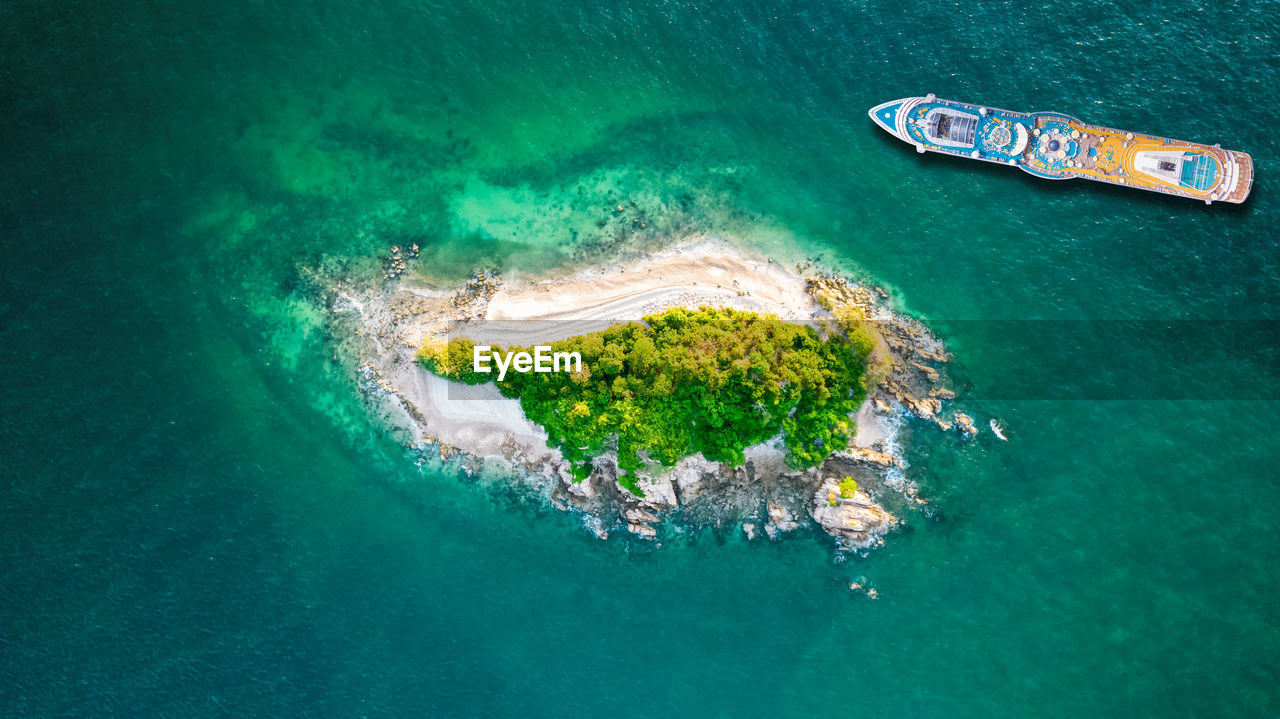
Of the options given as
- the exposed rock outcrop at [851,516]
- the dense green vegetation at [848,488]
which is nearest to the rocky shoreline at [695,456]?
the exposed rock outcrop at [851,516]

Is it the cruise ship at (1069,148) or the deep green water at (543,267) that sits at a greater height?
the cruise ship at (1069,148)

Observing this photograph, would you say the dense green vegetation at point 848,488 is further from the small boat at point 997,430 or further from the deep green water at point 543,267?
the small boat at point 997,430

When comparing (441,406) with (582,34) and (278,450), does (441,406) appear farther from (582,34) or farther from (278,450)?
(582,34)

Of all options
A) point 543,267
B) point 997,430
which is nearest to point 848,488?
point 997,430

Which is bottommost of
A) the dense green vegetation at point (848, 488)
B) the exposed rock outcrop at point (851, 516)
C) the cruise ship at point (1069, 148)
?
the exposed rock outcrop at point (851, 516)

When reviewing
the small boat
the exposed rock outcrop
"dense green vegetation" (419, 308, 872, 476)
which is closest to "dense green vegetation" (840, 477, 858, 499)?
the exposed rock outcrop

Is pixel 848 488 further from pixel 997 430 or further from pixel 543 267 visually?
pixel 543 267
